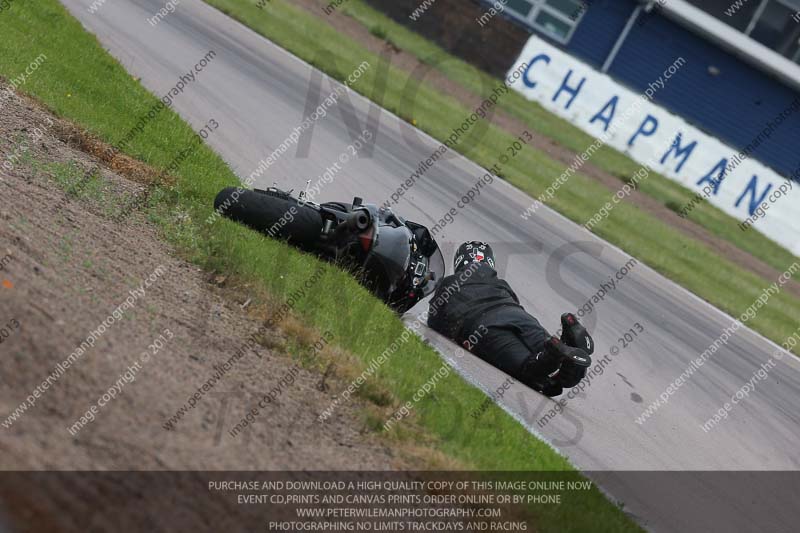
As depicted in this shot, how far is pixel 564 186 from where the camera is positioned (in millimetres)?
19344

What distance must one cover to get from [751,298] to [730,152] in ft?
22.7

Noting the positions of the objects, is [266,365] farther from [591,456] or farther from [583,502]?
[591,456]

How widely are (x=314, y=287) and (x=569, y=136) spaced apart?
58.7 ft

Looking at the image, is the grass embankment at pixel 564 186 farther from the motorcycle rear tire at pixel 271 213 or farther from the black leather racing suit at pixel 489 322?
the motorcycle rear tire at pixel 271 213

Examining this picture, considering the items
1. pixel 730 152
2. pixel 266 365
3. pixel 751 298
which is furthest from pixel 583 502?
pixel 730 152

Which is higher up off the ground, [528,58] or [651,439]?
[528,58]

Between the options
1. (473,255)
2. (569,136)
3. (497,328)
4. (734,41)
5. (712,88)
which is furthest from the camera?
(712,88)

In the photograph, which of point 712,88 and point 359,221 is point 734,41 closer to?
point 712,88

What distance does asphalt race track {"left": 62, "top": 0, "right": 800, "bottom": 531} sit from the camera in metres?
7.83

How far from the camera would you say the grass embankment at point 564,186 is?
1628 cm

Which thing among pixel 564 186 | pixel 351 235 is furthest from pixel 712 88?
pixel 351 235

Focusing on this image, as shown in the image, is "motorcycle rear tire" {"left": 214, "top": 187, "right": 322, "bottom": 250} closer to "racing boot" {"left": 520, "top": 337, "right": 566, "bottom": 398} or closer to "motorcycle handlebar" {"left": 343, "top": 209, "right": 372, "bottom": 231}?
"motorcycle handlebar" {"left": 343, "top": 209, "right": 372, "bottom": 231}

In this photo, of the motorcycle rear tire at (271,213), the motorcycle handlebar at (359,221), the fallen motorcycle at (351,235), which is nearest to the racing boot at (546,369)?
the fallen motorcycle at (351,235)

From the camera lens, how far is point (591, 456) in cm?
770
